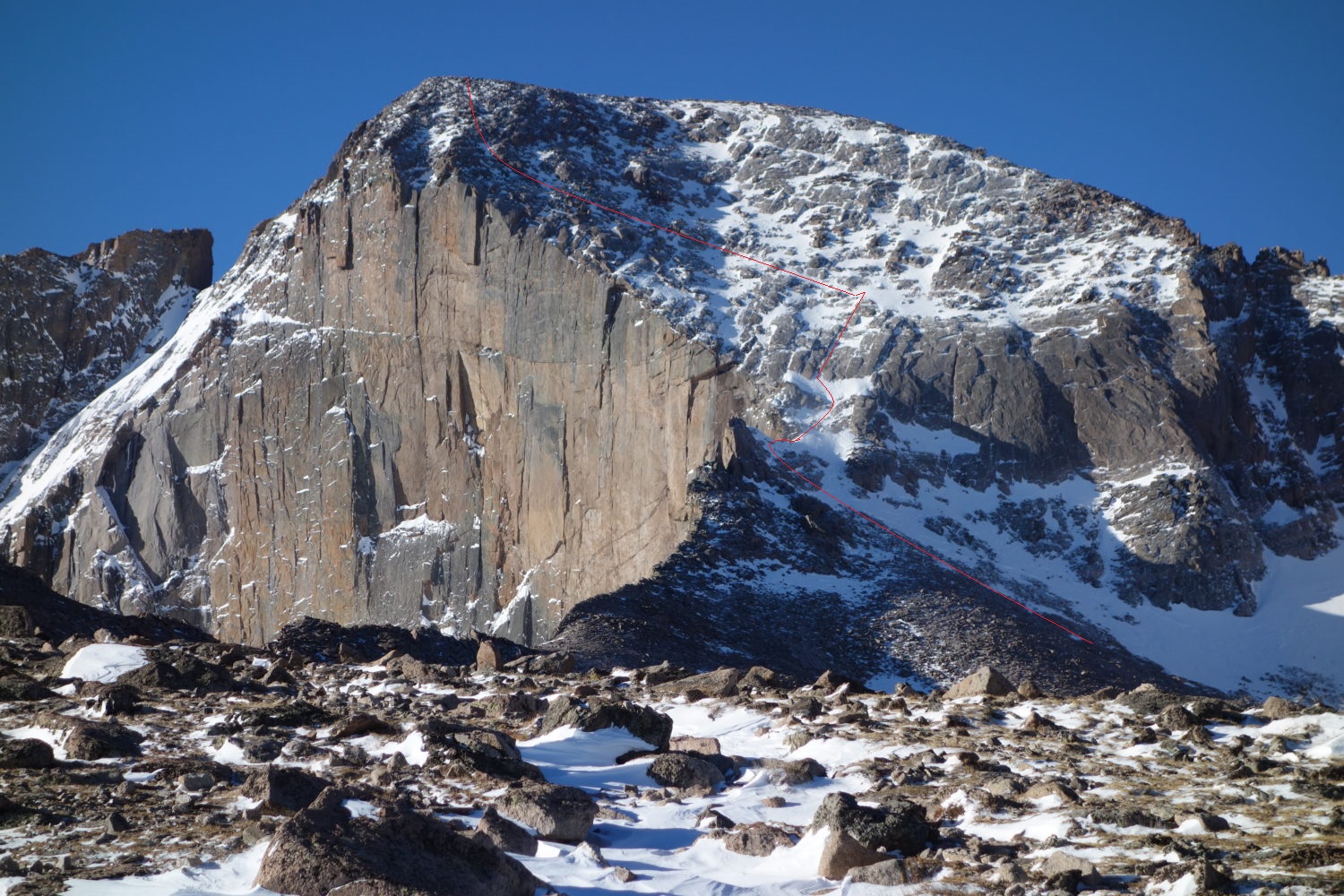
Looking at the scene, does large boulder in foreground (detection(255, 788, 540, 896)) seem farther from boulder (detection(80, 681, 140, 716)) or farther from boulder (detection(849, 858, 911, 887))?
boulder (detection(80, 681, 140, 716))

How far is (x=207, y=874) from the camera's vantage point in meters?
8.11

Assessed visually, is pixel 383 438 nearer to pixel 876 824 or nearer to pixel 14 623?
pixel 14 623

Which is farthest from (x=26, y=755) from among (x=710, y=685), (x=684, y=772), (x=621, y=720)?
(x=710, y=685)

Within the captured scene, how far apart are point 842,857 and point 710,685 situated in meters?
7.04

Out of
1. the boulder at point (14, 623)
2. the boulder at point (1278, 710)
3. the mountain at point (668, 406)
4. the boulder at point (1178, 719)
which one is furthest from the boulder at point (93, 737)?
the mountain at point (668, 406)

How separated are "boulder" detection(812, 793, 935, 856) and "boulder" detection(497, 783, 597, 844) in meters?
1.68

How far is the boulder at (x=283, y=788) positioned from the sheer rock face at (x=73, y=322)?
10713 cm

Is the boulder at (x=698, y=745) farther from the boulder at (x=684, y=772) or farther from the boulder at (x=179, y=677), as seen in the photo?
the boulder at (x=179, y=677)

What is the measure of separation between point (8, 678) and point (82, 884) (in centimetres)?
801

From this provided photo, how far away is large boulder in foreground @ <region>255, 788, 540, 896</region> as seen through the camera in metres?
7.54

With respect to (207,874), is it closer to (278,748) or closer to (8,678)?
(278,748)

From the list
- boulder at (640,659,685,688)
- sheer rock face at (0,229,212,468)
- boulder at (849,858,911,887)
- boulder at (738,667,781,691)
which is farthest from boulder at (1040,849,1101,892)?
sheer rock face at (0,229,212,468)

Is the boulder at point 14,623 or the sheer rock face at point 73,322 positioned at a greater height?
the sheer rock face at point 73,322

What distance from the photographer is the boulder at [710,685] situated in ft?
50.8
